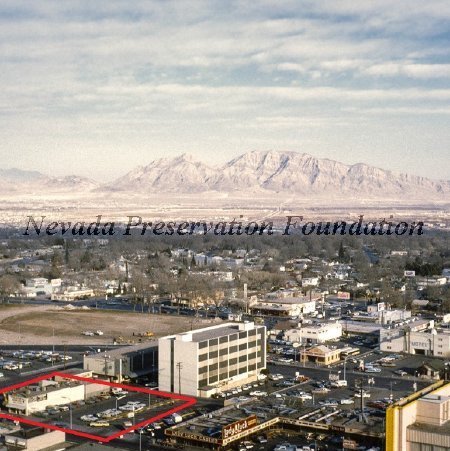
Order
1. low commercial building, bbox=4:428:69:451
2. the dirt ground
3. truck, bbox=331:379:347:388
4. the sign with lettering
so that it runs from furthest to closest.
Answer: the dirt ground, truck, bbox=331:379:347:388, the sign with lettering, low commercial building, bbox=4:428:69:451

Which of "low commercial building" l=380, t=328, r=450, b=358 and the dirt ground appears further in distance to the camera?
the dirt ground

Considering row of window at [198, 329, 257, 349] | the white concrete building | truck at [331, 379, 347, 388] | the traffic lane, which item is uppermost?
row of window at [198, 329, 257, 349]

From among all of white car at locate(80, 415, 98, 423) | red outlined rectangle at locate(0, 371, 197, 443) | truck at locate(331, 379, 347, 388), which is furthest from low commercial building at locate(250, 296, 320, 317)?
white car at locate(80, 415, 98, 423)

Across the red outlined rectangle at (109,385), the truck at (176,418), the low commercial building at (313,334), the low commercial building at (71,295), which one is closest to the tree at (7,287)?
the low commercial building at (71,295)

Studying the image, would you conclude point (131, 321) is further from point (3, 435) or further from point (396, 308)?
point (3, 435)

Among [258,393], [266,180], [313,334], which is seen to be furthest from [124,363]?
[266,180]

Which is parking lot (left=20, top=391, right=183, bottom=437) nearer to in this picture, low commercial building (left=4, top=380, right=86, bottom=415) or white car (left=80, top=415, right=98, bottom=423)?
white car (left=80, top=415, right=98, bottom=423)

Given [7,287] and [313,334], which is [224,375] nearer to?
[313,334]

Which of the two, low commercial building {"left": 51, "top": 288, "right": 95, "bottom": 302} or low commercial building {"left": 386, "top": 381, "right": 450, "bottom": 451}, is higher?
low commercial building {"left": 386, "top": 381, "right": 450, "bottom": 451}
